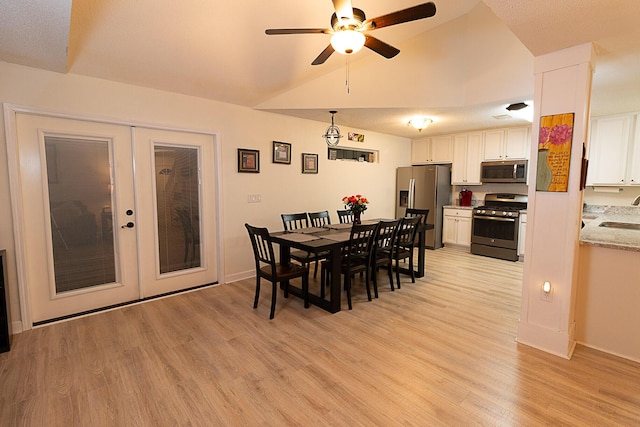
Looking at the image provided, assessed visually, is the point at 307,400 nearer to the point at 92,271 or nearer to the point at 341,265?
the point at 341,265

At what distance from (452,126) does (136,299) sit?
5409 mm

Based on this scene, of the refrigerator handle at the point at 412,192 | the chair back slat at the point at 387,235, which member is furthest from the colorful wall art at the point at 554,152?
the refrigerator handle at the point at 412,192

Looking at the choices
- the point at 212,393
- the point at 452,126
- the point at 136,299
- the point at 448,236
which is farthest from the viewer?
the point at 448,236

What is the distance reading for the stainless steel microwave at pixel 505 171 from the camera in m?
5.28

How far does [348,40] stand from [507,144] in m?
4.62

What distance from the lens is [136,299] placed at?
3496 millimetres

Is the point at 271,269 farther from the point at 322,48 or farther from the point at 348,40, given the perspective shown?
the point at 322,48

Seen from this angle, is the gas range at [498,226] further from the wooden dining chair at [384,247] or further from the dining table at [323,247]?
the dining table at [323,247]

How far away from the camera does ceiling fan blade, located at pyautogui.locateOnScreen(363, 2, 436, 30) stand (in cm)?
185

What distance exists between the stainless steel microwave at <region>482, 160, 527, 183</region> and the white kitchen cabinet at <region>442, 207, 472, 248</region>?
734 mm

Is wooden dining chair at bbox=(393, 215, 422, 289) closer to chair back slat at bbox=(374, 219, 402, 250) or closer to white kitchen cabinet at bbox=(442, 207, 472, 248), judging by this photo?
chair back slat at bbox=(374, 219, 402, 250)

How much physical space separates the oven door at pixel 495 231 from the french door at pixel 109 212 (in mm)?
4587

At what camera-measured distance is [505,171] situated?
5.45 meters

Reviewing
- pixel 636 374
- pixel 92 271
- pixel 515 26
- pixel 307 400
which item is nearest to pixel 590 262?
pixel 636 374
